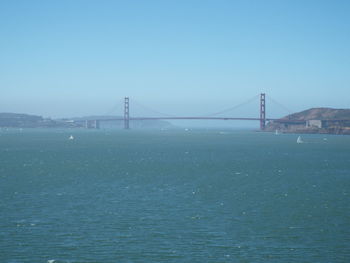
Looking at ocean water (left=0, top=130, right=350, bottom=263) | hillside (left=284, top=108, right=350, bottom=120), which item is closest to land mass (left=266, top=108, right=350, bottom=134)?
hillside (left=284, top=108, right=350, bottom=120)

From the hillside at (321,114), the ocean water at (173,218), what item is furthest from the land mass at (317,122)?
the ocean water at (173,218)

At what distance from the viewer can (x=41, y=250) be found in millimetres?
13016

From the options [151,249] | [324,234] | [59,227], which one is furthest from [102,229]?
[324,234]

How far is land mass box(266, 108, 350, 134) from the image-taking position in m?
123

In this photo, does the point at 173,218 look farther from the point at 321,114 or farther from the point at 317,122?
the point at 321,114

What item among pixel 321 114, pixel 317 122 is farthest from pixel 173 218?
pixel 321 114

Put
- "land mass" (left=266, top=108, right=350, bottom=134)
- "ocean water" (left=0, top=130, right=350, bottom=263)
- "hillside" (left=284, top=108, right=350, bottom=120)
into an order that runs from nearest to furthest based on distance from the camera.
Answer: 1. "ocean water" (left=0, top=130, right=350, bottom=263)
2. "land mass" (left=266, top=108, right=350, bottom=134)
3. "hillside" (left=284, top=108, right=350, bottom=120)

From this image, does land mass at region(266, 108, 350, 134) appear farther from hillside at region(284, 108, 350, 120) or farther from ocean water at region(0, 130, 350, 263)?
ocean water at region(0, 130, 350, 263)

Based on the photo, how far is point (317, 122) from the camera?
12775 centimetres

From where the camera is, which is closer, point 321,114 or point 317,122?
point 317,122

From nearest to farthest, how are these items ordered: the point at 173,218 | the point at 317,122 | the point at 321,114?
the point at 173,218
the point at 317,122
the point at 321,114

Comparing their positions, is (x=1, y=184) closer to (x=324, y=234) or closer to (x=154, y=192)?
(x=154, y=192)

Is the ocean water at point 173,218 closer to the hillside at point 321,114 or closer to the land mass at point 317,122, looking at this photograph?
the land mass at point 317,122

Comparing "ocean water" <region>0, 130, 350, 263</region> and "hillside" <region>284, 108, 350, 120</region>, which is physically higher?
"hillside" <region>284, 108, 350, 120</region>
